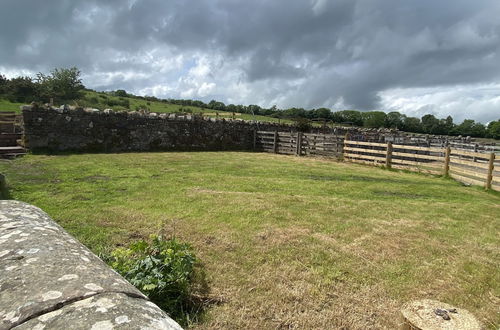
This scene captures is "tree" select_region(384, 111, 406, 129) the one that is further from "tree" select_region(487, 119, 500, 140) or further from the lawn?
the lawn

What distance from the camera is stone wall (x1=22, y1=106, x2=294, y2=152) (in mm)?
13953

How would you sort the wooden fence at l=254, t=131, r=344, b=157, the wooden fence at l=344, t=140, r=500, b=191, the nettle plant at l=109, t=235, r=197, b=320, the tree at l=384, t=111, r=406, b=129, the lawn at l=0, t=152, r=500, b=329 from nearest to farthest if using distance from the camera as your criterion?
the nettle plant at l=109, t=235, r=197, b=320
the lawn at l=0, t=152, r=500, b=329
the wooden fence at l=344, t=140, r=500, b=191
the wooden fence at l=254, t=131, r=344, b=157
the tree at l=384, t=111, r=406, b=129

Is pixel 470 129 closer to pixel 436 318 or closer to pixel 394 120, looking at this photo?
pixel 394 120

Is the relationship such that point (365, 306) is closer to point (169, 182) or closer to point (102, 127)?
point (169, 182)

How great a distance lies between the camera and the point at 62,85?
106ft

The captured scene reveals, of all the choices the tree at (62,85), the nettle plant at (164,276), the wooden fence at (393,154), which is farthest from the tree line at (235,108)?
the nettle plant at (164,276)

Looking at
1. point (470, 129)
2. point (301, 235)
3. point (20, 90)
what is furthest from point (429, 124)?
point (301, 235)

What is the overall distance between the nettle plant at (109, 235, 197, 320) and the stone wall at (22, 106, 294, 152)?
13256mm

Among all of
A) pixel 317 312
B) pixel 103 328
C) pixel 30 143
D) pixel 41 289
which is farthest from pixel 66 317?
pixel 30 143

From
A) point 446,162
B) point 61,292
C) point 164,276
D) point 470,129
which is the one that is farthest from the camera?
point 470,129

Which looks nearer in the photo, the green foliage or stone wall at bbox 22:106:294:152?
stone wall at bbox 22:106:294:152

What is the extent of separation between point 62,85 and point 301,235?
35113 millimetres

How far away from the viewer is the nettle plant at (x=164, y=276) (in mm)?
2891

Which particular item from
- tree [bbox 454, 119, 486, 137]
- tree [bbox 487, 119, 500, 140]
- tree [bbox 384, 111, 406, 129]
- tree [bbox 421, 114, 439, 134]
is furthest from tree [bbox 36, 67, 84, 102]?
tree [bbox 487, 119, 500, 140]
